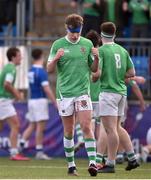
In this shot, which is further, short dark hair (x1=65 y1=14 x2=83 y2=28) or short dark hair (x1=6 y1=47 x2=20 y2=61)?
short dark hair (x1=6 y1=47 x2=20 y2=61)

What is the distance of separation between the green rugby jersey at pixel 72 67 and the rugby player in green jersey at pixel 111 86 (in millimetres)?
866

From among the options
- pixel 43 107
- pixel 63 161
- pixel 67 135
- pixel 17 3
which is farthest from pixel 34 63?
pixel 67 135

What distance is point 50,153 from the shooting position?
21.0 metres

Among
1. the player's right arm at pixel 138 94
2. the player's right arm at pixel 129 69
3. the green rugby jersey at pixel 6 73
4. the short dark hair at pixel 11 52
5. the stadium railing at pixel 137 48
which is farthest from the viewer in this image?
the stadium railing at pixel 137 48

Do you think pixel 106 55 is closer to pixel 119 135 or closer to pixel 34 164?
pixel 119 135

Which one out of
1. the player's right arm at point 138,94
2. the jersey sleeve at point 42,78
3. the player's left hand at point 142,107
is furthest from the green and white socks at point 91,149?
the jersey sleeve at point 42,78

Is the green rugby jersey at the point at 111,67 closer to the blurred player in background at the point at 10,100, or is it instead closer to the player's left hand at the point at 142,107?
the player's left hand at the point at 142,107

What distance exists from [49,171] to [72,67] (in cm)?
236

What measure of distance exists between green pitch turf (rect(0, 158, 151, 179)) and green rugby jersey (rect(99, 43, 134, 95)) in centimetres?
140

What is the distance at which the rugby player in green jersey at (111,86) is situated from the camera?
15055mm

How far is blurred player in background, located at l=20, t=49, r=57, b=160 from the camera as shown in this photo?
1988 cm

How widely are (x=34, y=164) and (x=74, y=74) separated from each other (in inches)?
166

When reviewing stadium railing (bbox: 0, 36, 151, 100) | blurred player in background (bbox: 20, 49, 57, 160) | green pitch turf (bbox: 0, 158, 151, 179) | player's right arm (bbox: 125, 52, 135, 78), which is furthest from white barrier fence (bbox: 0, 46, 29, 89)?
player's right arm (bbox: 125, 52, 135, 78)

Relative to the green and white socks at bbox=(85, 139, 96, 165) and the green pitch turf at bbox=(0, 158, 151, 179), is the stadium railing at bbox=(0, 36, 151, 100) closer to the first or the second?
the green pitch turf at bbox=(0, 158, 151, 179)
